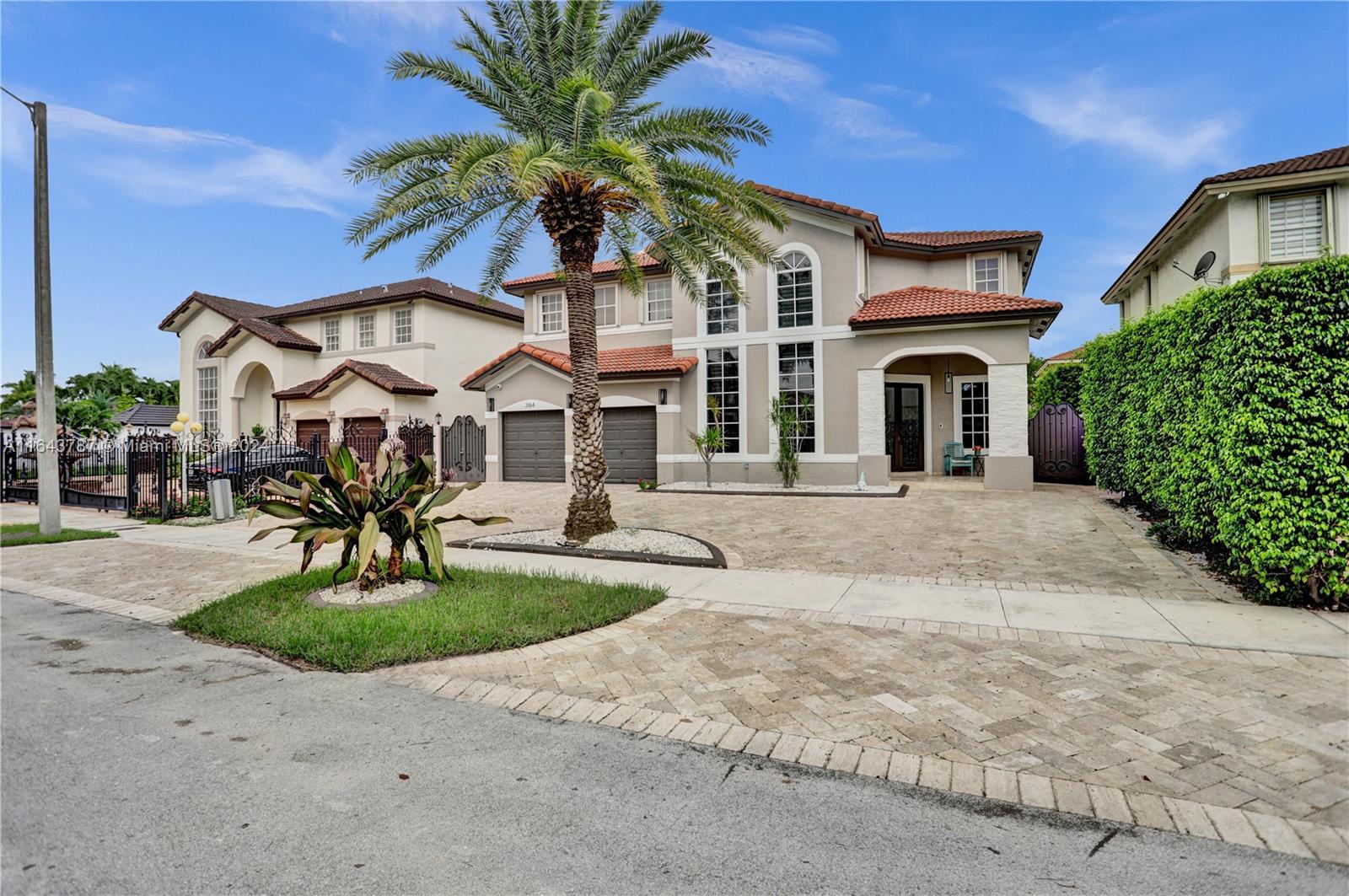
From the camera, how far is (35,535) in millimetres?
12500

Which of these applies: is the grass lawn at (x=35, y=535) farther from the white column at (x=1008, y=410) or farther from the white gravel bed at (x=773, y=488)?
the white column at (x=1008, y=410)

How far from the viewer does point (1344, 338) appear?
5762 mm

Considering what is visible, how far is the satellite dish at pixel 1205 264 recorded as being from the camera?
17.0 metres

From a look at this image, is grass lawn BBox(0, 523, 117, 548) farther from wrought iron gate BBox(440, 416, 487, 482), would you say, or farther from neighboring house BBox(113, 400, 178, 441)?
neighboring house BBox(113, 400, 178, 441)

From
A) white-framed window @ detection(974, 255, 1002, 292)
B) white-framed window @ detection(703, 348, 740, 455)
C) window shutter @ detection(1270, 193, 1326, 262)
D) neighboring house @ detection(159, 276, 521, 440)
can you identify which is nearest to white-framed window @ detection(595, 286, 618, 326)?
white-framed window @ detection(703, 348, 740, 455)

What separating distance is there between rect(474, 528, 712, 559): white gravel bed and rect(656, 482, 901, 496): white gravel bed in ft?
21.9

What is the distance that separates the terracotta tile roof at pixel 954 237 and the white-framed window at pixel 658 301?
23.8 feet

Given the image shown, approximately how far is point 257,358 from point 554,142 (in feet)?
81.7

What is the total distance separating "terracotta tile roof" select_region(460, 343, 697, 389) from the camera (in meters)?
19.2

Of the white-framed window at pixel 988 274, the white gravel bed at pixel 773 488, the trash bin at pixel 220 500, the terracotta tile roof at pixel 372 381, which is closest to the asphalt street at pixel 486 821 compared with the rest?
the trash bin at pixel 220 500

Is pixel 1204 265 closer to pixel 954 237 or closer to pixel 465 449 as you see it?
pixel 954 237

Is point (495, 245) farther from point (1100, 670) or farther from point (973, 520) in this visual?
point (1100, 670)

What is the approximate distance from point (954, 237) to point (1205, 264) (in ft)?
21.8

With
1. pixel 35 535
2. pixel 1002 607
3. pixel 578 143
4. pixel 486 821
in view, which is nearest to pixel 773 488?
pixel 578 143
